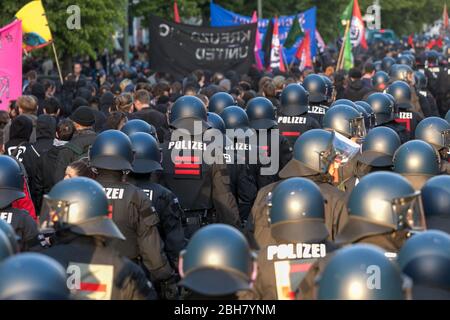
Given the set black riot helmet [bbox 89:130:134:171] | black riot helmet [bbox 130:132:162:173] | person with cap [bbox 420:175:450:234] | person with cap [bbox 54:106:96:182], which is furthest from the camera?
person with cap [bbox 54:106:96:182]

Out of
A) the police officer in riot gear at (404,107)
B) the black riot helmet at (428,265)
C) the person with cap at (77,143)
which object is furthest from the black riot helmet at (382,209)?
the police officer in riot gear at (404,107)

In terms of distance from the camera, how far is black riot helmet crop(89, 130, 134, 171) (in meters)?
8.99

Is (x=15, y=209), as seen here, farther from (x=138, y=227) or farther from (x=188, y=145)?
(x=188, y=145)

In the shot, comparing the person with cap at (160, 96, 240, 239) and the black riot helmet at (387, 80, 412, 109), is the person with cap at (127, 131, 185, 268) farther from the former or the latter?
the black riot helmet at (387, 80, 412, 109)

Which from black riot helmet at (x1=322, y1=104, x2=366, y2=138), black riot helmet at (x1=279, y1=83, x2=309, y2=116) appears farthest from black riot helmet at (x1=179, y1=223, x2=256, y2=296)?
black riot helmet at (x1=279, y1=83, x2=309, y2=116)

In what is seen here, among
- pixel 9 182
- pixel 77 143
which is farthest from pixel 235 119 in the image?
pixel 9 182

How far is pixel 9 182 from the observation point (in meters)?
8.55

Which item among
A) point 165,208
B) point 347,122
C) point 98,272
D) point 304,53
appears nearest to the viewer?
point 98,272

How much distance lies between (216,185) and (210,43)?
15371 mm

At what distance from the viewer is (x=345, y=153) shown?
9305 mm

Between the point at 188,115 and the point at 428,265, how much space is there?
6.04 metres

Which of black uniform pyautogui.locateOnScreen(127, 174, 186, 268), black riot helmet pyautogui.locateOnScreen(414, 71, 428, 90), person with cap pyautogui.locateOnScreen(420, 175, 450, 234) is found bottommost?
black uniform pyautogui.locateOnScreen(127, 174, 186, 268)

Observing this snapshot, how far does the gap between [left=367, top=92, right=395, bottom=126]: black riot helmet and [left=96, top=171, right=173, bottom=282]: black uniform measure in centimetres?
614

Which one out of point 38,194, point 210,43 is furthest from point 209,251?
point 210,43
